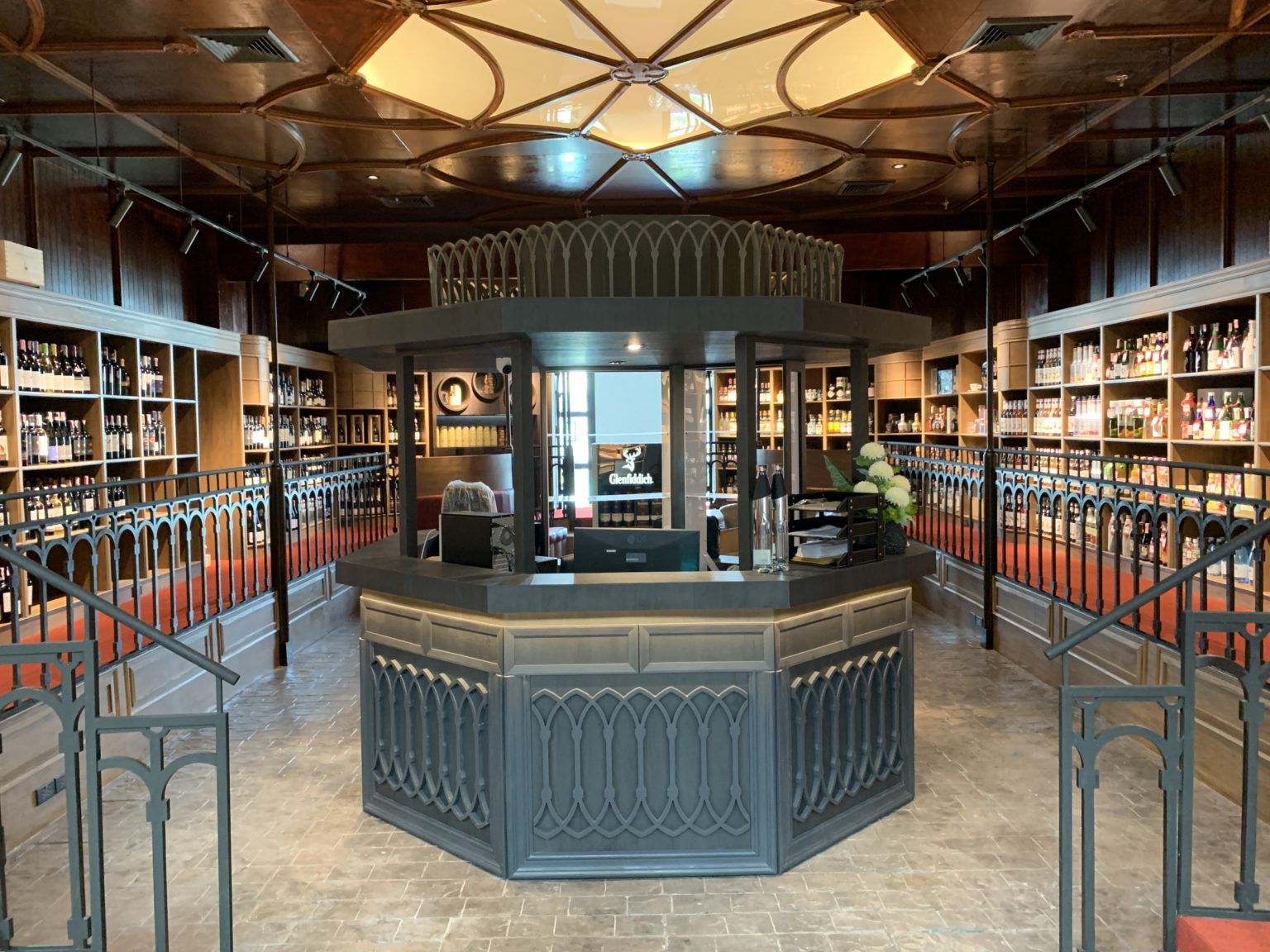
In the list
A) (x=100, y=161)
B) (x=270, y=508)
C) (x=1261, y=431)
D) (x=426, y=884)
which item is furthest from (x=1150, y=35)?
(x=100, y=161)

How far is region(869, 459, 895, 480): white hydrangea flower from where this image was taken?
4.30m

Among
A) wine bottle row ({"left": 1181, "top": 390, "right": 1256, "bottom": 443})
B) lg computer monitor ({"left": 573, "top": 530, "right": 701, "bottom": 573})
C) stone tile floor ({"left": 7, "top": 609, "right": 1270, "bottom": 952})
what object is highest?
wine bottle row ({"left": 1181, "top": 390, "right": 1256, "bottom": 443})

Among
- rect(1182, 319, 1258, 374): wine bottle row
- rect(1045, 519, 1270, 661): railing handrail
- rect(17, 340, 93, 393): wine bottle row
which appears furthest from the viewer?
rect(17, 340, 93, 393): wine bottle row

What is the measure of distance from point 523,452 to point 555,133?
349 cm

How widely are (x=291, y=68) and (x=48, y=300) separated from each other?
265 centimetres

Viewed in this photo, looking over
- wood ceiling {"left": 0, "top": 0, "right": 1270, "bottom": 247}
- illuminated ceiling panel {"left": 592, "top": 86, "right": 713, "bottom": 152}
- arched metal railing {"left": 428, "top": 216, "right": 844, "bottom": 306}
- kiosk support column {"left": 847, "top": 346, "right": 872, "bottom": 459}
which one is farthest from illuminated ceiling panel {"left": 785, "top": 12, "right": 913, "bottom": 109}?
kiosk support column {"left": 847, "top": 346, "right": 872, "bottom": 459}

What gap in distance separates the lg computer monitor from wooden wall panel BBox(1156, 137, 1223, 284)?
5573 millimetres

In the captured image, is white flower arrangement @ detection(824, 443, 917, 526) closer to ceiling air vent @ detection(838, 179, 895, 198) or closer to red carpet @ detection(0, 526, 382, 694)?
red carpet @ detection(0, 526, 382, 694)

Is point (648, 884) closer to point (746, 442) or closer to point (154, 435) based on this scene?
point (746, 442)

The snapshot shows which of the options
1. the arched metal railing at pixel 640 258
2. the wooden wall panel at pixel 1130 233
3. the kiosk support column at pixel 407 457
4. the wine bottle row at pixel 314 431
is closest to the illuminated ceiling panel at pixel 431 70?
the arched metal railing at pixel 640 258

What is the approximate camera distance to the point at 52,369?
6.65 m

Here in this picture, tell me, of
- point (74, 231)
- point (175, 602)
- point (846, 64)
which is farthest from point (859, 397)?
point (74, 231)

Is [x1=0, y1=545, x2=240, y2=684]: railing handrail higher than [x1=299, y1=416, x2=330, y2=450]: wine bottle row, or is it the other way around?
[x1=299, y1=416, x2=330, y2=450]: wine bottle row

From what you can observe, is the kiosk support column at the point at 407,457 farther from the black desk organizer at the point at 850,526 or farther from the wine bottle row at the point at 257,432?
the wine bottle row at the point at 257,432
